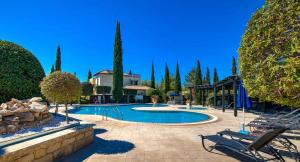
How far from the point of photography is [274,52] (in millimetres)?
→ 3633

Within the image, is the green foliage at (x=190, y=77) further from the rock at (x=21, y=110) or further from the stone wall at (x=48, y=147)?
the rock at (x=21, y=110)

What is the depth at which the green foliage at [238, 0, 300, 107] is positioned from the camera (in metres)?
3.18

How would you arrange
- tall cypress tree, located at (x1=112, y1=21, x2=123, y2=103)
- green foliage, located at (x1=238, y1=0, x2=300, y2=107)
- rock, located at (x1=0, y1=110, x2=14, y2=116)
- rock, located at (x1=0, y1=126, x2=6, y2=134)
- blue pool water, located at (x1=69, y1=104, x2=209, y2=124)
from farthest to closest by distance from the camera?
tall cypress tree, located at (x1=112, y1=21, x2=123, y2=103) → blue pool water, located at (x1=69, y1=104, x2=209, y2=124) → rock, located at (x1=0, y1=110, x2=14, y2=116) → rock, located at (x1=0, y1=126, x2=6, y2=134) → green foliage, located at (x1=238, y1=0, x2=300, y2=107)

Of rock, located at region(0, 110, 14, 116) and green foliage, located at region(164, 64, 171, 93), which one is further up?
green foliage, located at region(164, 64, 171, 93)

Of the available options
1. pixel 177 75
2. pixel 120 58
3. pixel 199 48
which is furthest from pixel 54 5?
pixel 199 48

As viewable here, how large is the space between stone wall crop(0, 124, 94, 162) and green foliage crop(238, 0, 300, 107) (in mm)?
4861

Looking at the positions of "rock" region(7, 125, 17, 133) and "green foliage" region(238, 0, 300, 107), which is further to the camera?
"rock" region(7, 125, 17, 133)

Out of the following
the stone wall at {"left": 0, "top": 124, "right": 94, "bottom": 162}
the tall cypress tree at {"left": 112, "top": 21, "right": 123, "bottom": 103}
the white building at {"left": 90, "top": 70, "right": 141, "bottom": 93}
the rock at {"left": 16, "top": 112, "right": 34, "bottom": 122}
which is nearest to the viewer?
the stone wall at {"left": 0, "top": 124, "right": 94, "bottom": 162}

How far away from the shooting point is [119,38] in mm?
31219

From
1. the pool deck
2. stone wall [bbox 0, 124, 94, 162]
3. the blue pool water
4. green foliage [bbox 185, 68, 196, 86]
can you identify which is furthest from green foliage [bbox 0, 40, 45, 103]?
green foliage [bbox 185, 68, 196, 86]

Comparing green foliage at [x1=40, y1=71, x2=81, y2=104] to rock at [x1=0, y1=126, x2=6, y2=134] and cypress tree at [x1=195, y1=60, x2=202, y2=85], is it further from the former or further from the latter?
cypress tree at [x1=195, y1=60, x2=202, y2=85]

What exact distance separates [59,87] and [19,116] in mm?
1233

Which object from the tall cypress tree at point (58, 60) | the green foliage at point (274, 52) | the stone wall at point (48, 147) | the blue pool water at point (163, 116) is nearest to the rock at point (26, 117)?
the stone wall at point (48, 147)

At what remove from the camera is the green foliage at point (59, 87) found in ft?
16.7
